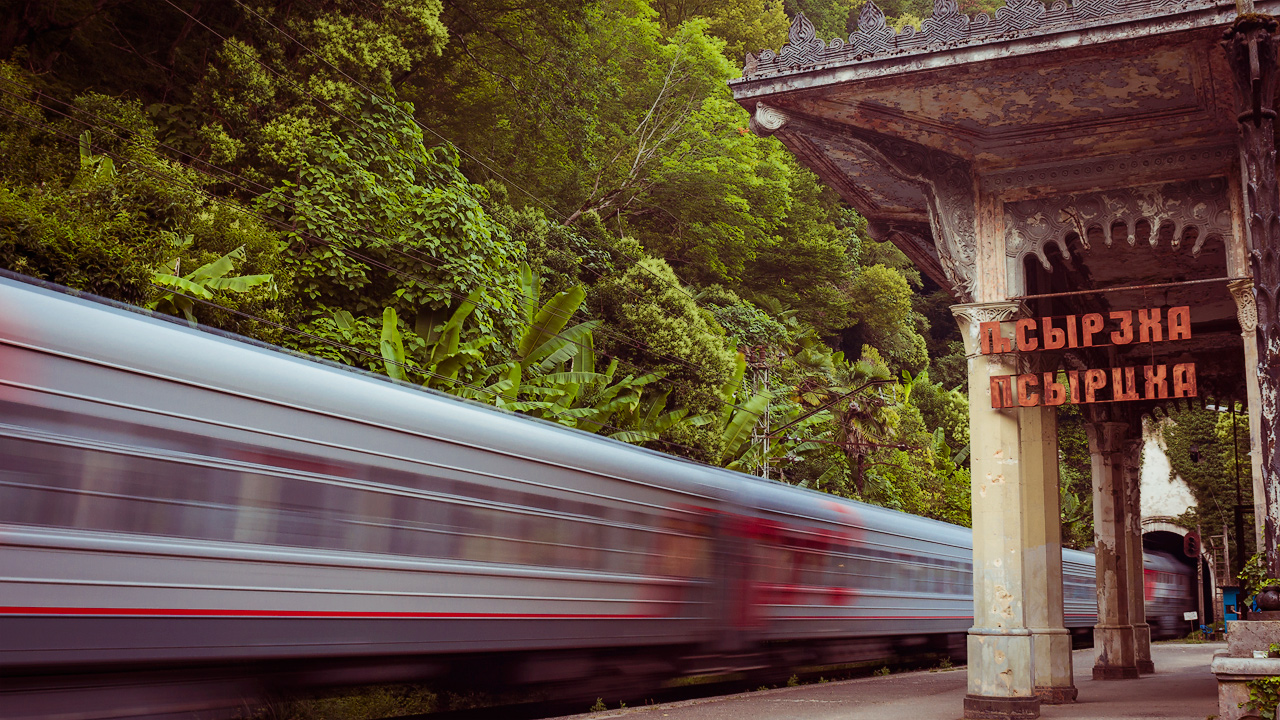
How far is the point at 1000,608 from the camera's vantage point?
10109 mm

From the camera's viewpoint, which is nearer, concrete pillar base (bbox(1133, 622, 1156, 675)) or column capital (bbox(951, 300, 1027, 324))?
column capital (bbox(951, 300, 1027, 324))

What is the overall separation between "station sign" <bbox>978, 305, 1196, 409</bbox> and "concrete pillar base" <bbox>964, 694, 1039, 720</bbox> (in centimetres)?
275

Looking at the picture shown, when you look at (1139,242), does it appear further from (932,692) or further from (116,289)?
(116,289)

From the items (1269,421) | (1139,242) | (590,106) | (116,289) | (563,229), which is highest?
(590,106)

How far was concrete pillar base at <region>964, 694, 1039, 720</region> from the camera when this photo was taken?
32.0 feet

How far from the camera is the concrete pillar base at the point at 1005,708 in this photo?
384 inches

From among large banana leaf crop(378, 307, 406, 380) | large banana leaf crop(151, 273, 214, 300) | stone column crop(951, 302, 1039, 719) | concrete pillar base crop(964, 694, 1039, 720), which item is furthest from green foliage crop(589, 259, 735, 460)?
concrete pillar base crop(964, 694, 1039, 720)

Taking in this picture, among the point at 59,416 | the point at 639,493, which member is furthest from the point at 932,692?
the point at 59,416

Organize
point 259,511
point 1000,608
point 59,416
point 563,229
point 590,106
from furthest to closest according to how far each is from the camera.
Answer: point 590,106, point 563,229, point 1000,608, point 259,511, point 59,416

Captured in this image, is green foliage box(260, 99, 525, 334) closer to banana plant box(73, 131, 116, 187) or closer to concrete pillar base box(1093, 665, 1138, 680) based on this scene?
banana plant box(73, 131, 116, 187)

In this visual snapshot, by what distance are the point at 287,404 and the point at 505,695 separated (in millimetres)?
5041

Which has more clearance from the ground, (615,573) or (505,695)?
(615,573)

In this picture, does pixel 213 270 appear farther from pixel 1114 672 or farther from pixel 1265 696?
pixel 1114 672

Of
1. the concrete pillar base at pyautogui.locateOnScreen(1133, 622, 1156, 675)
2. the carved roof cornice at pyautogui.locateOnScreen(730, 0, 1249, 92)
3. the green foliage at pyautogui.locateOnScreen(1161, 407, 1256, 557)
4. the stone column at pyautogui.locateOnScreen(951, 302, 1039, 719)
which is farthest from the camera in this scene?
the green foliage at pyautogui.locateOnScreen(1161, 407, 1256, 557)
